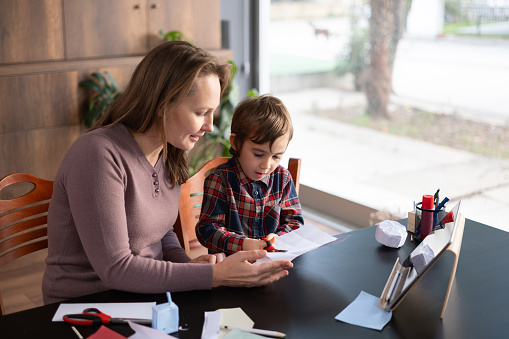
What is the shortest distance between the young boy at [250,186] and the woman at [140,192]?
18 cm

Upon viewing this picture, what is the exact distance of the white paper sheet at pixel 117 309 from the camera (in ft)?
4.51

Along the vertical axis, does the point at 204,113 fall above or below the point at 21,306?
above

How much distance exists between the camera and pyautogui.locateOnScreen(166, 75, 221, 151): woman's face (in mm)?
1681

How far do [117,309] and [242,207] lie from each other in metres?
0.73

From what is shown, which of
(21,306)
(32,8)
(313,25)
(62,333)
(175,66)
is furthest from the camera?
(313,25)

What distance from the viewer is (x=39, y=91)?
3.56m

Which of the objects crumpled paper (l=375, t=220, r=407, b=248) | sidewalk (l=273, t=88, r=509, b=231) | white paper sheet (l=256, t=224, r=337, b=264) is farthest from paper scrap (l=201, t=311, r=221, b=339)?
sidewalk (l=273, t=88, r=509, b=231)

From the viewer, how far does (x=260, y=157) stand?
2027 millimetres

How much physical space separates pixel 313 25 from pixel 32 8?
81.3 inches

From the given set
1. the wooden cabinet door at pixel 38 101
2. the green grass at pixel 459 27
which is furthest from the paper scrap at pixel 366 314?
the wooden cabinet door at pixel 38 101

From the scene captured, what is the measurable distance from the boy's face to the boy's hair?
0.06 feet

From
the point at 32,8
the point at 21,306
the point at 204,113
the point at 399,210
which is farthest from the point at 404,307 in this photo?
the point at 32,8

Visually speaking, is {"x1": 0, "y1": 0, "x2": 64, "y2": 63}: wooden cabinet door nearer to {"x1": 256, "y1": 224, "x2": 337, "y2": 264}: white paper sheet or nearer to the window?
the window

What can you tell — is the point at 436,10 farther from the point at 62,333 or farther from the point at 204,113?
the point at 62,333
